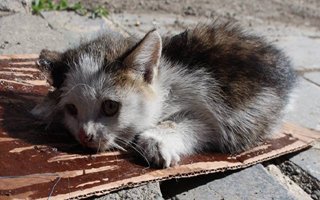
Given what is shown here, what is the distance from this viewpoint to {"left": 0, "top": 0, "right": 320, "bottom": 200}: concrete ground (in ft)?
8.47

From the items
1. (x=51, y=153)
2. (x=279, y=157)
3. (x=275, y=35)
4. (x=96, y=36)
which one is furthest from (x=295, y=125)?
(x=275, y=35)

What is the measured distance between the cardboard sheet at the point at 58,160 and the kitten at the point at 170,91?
7cm

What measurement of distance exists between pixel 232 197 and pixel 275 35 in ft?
10.3

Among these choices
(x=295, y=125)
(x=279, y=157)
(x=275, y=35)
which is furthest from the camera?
(x=275, y=35)

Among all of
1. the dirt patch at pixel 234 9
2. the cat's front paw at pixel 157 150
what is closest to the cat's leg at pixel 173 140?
the cat's front paw at pixel 157 150

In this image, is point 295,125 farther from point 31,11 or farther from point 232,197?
point 31,11

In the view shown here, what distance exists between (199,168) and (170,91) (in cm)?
47

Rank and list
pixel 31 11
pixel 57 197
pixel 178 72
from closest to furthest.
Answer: pixel 57 197 < pixel 178 72 < pixel 31 11

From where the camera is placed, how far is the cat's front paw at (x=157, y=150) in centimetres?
250

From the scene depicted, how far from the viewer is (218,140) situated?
Answer: 2.87 meters

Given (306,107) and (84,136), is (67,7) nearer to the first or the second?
(306,107)

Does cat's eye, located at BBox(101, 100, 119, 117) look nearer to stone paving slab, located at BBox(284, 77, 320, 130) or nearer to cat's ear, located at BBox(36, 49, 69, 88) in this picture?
cat's ear, located at BBox(36, 49, 69, 88)

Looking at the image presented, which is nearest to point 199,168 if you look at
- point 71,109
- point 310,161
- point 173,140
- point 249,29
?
point 173,140

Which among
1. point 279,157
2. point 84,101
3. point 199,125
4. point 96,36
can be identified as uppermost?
point 96,36
